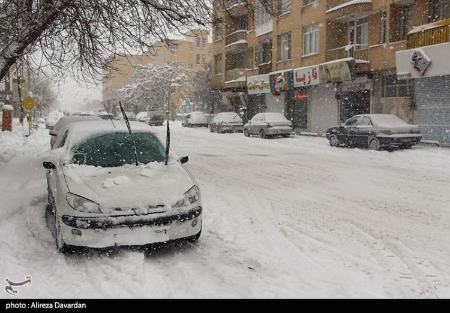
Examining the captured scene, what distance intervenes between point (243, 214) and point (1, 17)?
24.2 ft

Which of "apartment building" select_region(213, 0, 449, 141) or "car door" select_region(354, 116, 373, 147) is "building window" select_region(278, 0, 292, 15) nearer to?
"apartment building" select_region(213, 0, 449, 141)

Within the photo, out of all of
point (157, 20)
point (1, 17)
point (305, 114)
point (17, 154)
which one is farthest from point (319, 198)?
point (305, 114)

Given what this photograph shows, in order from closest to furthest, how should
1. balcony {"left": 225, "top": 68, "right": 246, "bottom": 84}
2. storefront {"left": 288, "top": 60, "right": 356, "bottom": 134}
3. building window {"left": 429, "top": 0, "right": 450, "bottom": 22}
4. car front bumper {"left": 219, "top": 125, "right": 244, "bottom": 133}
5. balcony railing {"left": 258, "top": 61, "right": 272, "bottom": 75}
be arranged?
building window {"left": 429, "top": 0, "right": 450, "bottom": 22} < storefront {"left": 288, "top": 60, "right": 356, "bottom": 134} < car front bumper {"left": 219, "top": 125, "right": 244, "bottom": 133} < balcony railing {"left": 258, "top": 61, "right": 272, "bottom": 75} < balcony {"left": 225, "top": 68, "right": 246, "bottom": 84}

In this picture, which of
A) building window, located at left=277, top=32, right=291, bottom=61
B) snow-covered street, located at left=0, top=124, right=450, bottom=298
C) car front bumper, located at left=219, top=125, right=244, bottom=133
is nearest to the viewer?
snow-covered street, located at left=0, top=124, right=450, bottom=298

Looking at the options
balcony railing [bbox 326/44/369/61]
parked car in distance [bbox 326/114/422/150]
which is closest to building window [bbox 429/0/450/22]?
balcony railing [bbox 326/44/369/61]

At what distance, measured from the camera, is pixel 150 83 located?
2628 inches

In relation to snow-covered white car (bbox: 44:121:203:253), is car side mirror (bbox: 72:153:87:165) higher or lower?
higher

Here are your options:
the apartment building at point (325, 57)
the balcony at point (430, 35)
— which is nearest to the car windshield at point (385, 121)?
the balcony at point (430, 35)

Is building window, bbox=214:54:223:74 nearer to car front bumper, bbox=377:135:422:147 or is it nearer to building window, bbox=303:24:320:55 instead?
building window, bbox=303:24:320:55

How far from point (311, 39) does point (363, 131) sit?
1244cm

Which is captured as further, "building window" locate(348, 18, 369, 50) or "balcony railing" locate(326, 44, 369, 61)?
"building window" locate(348, 18, 369, 50)

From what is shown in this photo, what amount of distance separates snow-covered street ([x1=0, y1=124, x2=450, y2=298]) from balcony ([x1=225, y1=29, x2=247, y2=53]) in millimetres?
28758

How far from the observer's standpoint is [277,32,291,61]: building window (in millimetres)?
32031

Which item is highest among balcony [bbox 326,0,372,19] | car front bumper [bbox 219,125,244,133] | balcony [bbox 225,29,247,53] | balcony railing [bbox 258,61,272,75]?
balcony [bbox 225,29,247,53]
